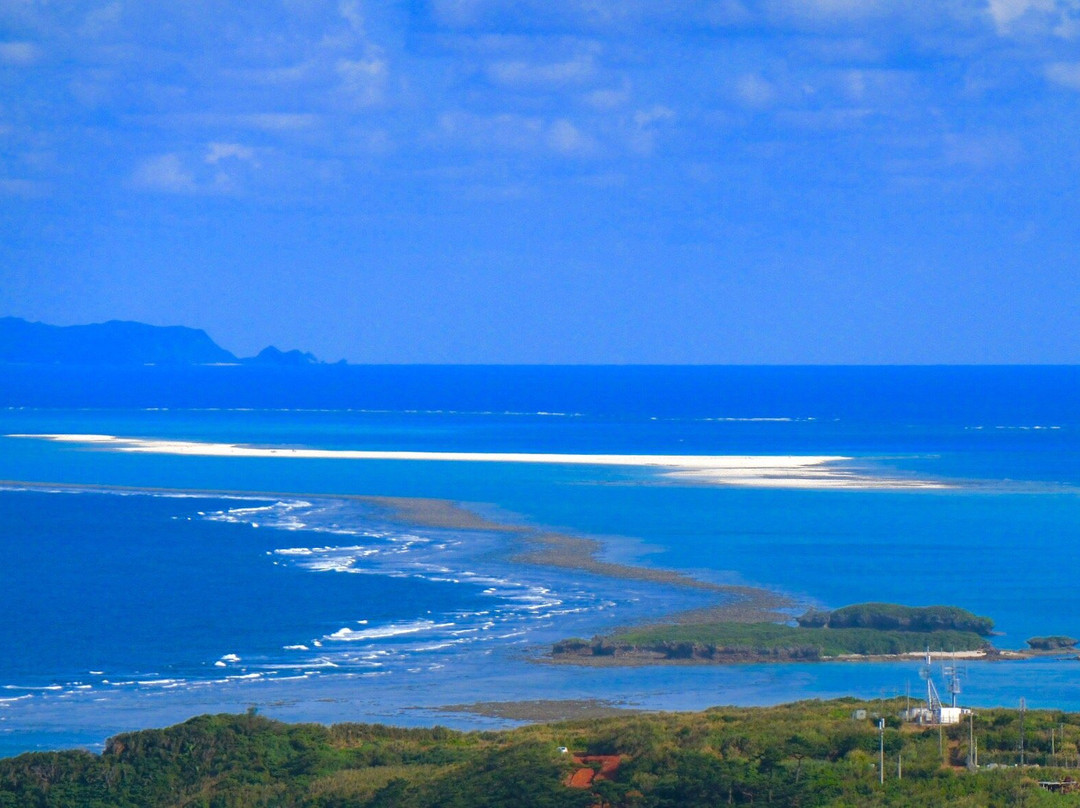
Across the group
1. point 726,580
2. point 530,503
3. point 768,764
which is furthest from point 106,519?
point 768,764

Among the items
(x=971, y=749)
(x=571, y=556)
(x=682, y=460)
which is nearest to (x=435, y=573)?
(x=571, y=556)

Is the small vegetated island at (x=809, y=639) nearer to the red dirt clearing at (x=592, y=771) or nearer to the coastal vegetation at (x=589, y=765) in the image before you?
the coastal vegetation at (x=589, y=765)

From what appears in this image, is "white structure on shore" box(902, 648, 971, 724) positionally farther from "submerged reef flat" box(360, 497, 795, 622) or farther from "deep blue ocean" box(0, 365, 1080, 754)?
"submerged reef flat" box(360, 497, 795, 622)

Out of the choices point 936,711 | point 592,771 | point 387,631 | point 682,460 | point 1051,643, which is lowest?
point 592,771

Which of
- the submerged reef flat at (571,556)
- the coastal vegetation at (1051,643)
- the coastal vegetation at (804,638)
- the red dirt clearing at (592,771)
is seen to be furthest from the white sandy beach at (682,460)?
the red dirt clearing at (592,771)

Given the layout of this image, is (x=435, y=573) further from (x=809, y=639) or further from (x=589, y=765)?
(x=589, y=765)

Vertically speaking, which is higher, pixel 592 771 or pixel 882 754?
pixel 882 754

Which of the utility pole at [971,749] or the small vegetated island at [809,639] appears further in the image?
the small vegetated island at [809,639]
